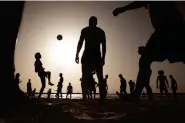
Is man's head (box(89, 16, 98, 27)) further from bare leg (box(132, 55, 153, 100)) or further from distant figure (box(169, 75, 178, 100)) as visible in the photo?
distant figure (box(169, 75, 178, 100))

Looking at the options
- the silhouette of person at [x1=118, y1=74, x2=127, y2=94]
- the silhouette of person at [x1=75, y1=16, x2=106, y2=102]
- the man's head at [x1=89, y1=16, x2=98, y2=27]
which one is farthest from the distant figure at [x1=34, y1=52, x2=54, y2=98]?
the silhouette of person at [x1=118, y1=74, x2=127, y2=94]

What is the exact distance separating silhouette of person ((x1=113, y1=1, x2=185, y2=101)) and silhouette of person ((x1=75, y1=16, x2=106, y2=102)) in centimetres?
61

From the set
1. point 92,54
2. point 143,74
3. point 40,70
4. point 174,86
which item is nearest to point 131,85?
point 143,74

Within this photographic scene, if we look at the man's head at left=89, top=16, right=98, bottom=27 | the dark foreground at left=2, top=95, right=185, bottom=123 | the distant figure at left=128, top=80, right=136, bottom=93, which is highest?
the man's head at left=89, top=16, right=98, bottom=27

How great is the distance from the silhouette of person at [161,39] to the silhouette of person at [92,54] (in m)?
0.61

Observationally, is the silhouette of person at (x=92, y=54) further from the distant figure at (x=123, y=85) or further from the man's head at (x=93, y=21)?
the distant figure at (x=123, y=85)

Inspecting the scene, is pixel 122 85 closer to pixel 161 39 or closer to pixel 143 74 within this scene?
pixel 143 74

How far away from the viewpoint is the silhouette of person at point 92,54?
3.82m

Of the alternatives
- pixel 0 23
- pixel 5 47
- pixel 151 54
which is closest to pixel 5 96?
pixel 5 47

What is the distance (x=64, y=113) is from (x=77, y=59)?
102 cm

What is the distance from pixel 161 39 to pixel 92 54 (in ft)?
3.16

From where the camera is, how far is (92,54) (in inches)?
150

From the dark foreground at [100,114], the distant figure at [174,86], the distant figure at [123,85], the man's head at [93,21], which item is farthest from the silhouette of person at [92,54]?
the distant figure at [174,86]

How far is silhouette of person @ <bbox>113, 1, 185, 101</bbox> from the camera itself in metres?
3.37
